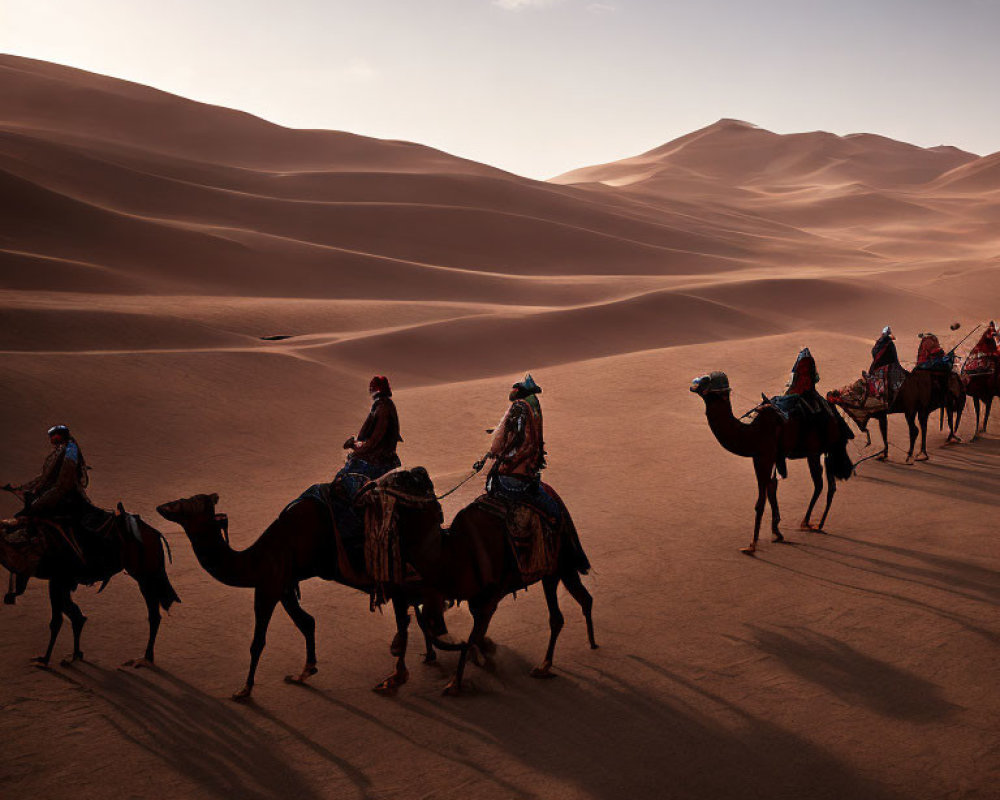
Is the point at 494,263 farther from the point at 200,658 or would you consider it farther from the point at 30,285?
the point at 200,658

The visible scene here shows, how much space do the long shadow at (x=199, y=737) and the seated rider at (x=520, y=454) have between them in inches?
103

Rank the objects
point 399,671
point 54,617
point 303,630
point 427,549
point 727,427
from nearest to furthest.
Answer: point 427,549 < point 399,671 < point 303,630 < point 54,617 < point 727,427

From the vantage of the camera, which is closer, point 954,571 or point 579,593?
point 579,593

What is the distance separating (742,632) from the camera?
820 cm

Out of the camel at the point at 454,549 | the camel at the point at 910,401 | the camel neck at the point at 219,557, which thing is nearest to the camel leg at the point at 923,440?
the camel at the point at 910,401

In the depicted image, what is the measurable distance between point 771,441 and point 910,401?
4803 mm

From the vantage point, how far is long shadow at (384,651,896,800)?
5.85 metres

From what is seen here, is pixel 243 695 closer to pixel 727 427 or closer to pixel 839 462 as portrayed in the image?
pixel 727 427

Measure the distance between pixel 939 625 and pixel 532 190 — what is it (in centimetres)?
5356

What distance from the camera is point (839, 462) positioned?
11289mm

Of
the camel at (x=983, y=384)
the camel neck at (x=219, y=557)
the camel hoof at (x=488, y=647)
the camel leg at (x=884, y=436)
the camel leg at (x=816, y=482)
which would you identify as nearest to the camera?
the camel neck at (x=219, y=557)

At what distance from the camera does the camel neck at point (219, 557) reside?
663 cm

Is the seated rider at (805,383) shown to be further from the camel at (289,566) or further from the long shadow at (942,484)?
the camel at (289,566)

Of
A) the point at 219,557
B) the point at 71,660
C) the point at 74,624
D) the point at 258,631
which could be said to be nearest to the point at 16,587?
the point at 74,624
